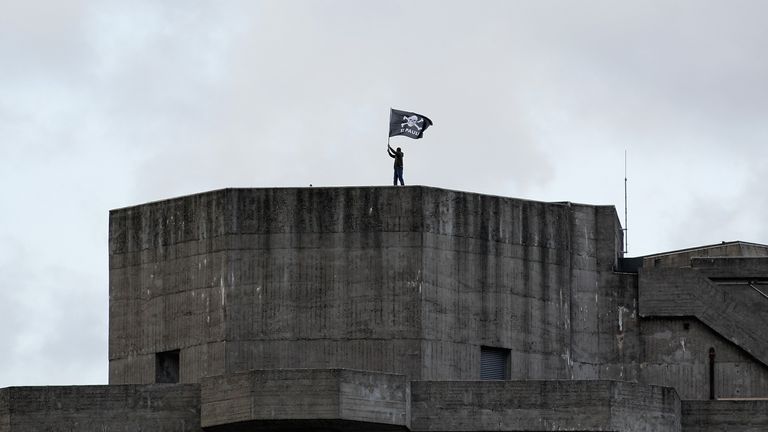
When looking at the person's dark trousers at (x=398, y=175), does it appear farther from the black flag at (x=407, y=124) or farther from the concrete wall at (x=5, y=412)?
the concrete wall at (x=5, y=412)

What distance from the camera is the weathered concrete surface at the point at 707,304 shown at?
68500mm

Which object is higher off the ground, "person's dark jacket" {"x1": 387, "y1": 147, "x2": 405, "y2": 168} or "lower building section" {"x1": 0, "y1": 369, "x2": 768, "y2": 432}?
"person's dark jacket" {"x1": 387, "y1": 147, "x2": 405, "y2": 168}

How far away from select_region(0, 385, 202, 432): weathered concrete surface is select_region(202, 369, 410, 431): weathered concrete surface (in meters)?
1.42

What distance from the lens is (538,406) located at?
210ft

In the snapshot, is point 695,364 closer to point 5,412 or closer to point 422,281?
point 422,281

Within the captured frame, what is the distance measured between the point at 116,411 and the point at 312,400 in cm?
503

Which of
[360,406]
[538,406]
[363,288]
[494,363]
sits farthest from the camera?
[494,363]

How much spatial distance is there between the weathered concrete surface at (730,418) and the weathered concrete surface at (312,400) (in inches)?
269

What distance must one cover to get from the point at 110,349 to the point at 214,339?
3.43 metres

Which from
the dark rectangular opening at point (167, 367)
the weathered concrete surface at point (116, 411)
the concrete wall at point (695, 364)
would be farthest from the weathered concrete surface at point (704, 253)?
the weathered concrete surface at point (116, 411)

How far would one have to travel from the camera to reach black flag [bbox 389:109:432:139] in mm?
69375

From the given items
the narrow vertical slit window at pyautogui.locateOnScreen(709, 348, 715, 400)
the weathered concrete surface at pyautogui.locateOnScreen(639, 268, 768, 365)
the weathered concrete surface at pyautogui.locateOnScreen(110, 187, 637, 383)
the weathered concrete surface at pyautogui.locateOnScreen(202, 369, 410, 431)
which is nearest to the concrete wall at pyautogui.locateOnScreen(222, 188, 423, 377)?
the weathered concrete surface at pyautogui.locateOnScreen(110, 187, 637, 383)

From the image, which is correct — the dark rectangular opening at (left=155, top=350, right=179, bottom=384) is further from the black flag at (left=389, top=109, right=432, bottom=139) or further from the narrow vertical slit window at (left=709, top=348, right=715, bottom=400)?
the narrow vertical slit window at (left=709, top=348, right=715, bottom=400)

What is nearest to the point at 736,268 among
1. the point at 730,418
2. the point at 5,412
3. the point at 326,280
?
the point at 730,418
